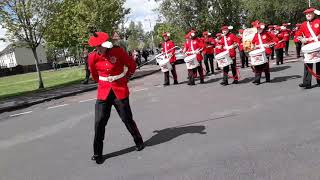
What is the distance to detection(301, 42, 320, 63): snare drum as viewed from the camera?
10.1 metres

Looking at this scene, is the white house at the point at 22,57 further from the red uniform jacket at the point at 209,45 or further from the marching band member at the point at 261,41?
the marching band member at the point at 261,41

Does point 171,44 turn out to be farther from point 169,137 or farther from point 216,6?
point 216,6

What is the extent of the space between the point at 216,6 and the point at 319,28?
34.1 meters

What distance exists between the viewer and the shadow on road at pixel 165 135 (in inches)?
275

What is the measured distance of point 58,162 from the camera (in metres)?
6.86

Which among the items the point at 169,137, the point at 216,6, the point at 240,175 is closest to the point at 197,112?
the point at 169,137

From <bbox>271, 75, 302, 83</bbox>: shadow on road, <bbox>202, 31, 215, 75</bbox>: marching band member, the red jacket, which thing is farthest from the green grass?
the red jacket

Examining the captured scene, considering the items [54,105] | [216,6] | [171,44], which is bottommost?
[54,105]

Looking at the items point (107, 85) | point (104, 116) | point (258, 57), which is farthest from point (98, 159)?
point (258, 57)

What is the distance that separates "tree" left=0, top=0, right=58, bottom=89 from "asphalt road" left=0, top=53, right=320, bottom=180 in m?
10.6

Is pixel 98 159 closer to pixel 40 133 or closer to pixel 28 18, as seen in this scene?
pixel 40 133

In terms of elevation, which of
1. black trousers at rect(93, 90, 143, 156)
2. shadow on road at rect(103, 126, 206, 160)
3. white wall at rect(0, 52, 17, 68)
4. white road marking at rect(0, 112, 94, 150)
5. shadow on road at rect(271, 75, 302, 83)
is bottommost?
white wall at rect(0, 52, 17, 68)

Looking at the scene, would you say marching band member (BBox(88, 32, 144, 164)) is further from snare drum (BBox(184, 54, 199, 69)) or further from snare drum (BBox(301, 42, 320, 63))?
snare drum (BBox(184, 54, 199, 69))

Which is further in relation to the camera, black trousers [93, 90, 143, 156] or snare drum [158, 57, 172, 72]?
snare drum [158, 57, 172, 72]
